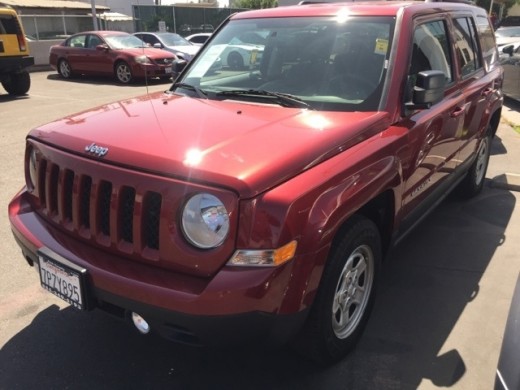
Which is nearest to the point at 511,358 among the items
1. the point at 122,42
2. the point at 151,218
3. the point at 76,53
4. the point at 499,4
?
the point at 151,218

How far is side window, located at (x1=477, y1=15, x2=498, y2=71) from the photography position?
5.05 metres

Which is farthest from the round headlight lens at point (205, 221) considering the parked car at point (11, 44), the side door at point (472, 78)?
A: the parked car at point (11, 44)

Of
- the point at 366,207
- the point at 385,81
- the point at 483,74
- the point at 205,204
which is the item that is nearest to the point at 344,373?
the point at 366,207

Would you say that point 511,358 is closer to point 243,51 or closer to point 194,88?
Result: point 194,88

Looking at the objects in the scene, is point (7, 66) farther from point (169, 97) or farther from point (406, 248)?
point (406, 248)

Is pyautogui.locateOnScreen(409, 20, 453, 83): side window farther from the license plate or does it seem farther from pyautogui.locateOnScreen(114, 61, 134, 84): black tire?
pyautogui.locateOnScreen(114, 61, 134, 84): black tire

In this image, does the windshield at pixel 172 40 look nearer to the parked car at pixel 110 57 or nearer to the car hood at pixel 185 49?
the car hood at pixel 185 49

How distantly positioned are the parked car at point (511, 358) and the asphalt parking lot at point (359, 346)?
0.80 m

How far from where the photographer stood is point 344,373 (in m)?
2.74

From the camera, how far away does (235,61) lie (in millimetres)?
3900

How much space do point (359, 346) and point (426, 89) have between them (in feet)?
5.15

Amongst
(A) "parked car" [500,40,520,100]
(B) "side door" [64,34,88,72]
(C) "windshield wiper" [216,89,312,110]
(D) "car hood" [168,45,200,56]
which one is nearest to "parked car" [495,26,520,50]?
(A) "parked car" [500,40,520,100]

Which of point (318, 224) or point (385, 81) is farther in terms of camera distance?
point (385, 81)

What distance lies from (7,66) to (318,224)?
11.1 metres
